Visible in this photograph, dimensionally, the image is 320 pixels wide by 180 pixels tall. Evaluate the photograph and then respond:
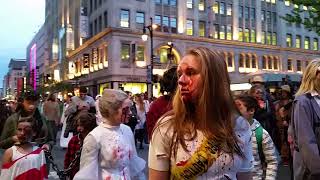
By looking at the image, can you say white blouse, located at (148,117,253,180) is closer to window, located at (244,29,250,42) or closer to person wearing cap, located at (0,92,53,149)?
person wearing cap, located at (0,92,53,149)

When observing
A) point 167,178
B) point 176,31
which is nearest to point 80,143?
point 167,178

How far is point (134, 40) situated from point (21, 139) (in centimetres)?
4457

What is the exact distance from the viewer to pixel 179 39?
51.7 meters

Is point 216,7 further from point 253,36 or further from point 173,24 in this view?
point 173,24

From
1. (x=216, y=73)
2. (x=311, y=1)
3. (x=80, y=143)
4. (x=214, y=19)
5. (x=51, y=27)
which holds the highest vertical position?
(x=51, y=27)

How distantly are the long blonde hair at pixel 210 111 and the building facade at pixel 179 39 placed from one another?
40.3m

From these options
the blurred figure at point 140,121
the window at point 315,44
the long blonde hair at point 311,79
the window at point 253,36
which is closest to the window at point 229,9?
the window at point 253,36

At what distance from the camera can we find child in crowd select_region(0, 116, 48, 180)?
497cm

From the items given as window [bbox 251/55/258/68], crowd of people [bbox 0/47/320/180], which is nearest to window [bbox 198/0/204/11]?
window [bbox 251/55/258/68]

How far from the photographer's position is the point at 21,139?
5.05 m

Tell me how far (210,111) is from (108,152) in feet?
7.75

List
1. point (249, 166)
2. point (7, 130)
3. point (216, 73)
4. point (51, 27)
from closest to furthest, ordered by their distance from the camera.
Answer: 1. point (216, 73)
2. point (249, 166)
3. point (7, 130)
4. point (51, 27)

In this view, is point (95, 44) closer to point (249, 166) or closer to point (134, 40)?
point (134, 40)

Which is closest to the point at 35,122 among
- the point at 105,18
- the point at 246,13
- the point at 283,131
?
the point at 283,131
